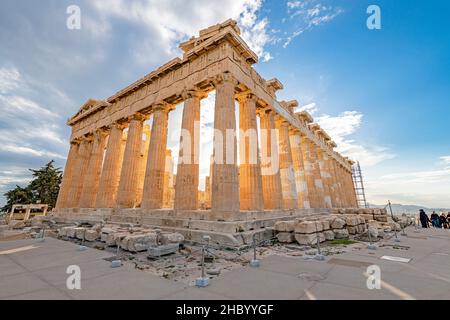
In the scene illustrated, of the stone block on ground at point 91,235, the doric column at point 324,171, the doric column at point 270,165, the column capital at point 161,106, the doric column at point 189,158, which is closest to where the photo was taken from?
the stone block on ground at point 91,235

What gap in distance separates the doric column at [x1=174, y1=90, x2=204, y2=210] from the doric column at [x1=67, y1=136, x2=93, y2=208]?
1610 cm

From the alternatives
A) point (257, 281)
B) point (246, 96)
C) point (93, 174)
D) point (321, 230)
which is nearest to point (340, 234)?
point (321, 230)

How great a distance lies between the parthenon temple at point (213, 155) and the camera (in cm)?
1075

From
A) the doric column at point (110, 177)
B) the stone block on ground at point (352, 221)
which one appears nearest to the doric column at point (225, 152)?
the stone block on ground at point (352, 221)

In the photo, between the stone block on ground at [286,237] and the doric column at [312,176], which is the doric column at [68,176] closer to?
the stone block on ground at [286,237]

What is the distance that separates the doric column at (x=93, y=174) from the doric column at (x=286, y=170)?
1796 centimetres

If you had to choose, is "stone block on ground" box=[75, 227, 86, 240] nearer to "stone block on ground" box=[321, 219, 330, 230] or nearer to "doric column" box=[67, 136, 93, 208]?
"stone block on ground" box=[321, 219, 330, 230]

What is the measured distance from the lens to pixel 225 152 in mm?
11039

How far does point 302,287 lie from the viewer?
380 centimetres

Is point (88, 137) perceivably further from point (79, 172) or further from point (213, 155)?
point (213, 155)

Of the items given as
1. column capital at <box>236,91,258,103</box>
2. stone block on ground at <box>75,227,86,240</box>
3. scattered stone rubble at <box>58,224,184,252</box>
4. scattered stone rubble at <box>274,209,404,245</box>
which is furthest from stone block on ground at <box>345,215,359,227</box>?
stone block on ground at <box>75,227,86,240</box>
